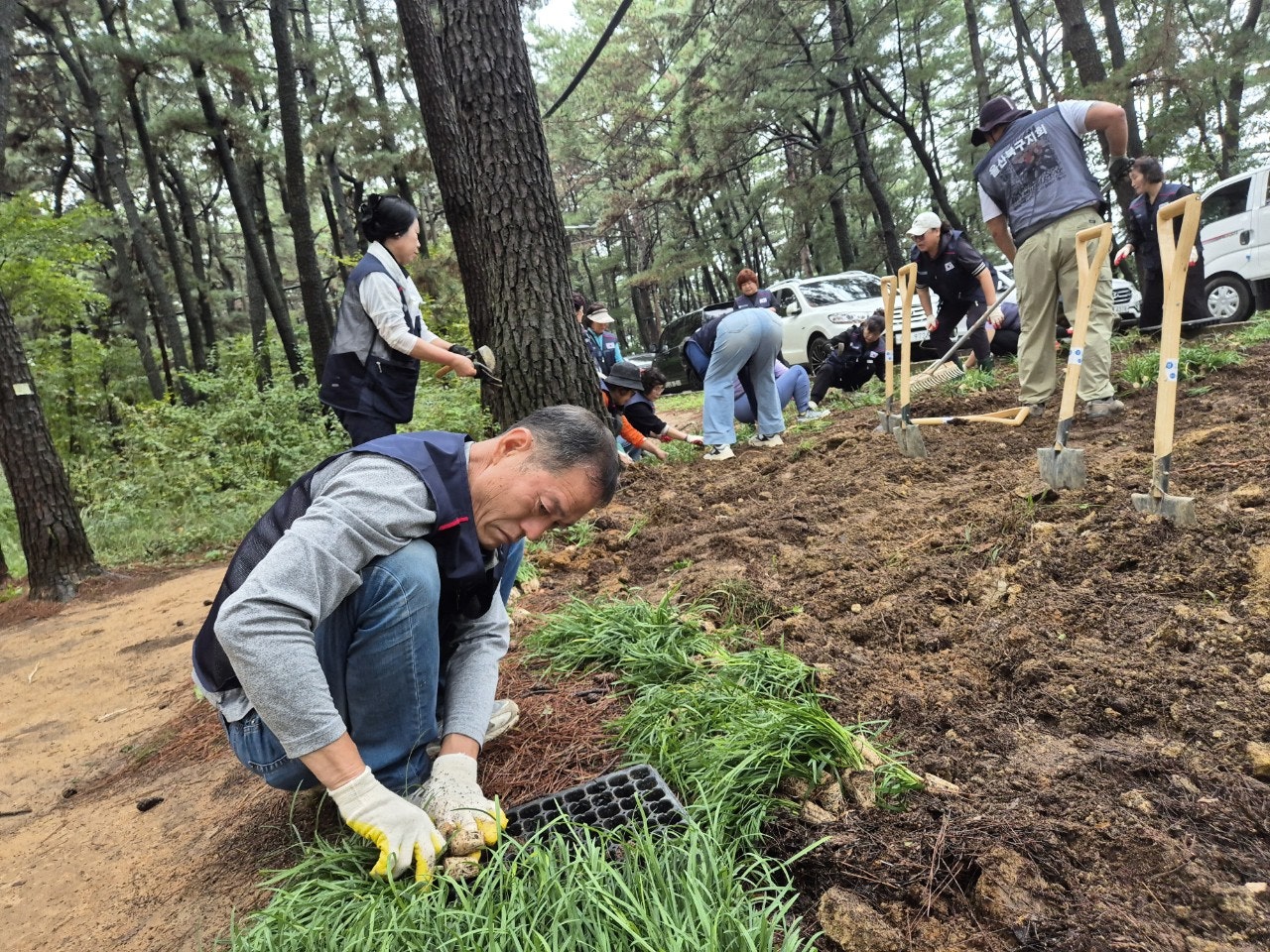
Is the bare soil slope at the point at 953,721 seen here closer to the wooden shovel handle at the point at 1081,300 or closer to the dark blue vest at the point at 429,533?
the wooden shovel handle at the point at 1081,300

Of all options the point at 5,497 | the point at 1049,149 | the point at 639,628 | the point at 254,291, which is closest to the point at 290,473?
the point at 5,497

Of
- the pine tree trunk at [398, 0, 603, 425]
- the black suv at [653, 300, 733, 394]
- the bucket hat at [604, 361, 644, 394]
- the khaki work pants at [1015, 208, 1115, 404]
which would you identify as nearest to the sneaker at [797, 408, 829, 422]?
the bucket hat at [604, 361, 644, 394]

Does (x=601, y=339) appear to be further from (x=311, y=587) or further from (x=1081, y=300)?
(x=311, y=587)

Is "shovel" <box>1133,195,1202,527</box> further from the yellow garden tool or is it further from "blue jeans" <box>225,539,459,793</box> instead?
"blue jeans" <box>225,539,459,793</box>

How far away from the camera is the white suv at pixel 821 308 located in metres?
11.0

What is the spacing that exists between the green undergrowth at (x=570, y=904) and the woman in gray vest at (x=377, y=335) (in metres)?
2.23

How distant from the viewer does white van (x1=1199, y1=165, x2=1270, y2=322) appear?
8.05 m

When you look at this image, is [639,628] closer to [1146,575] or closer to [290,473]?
[1146,575]

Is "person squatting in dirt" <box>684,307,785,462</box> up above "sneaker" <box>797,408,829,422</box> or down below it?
above

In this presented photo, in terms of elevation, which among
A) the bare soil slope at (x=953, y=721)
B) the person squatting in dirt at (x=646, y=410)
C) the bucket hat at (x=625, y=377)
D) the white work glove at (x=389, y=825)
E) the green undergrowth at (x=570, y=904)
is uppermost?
the bucket hat at (x=625, y=377)

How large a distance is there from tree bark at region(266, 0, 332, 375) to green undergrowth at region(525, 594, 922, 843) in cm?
845

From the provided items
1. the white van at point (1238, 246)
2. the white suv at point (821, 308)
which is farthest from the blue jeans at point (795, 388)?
the white van at point (1238, 246)

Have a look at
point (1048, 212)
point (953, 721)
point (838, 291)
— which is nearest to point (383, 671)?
point (953, 721)

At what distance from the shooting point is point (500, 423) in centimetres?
471
